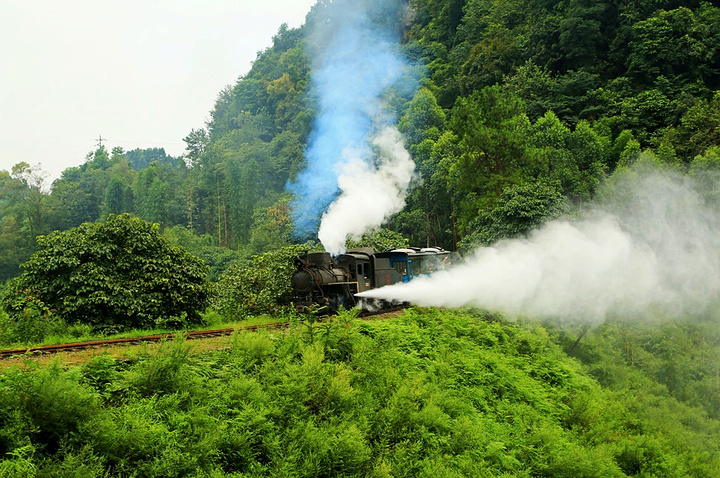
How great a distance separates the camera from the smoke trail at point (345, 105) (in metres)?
34.2

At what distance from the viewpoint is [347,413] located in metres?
10.1

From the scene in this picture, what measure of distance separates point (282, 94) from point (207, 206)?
72.3ft

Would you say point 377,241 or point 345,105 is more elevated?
point 345,105

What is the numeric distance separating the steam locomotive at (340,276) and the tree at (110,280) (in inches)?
139

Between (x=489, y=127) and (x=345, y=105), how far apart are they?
15.3m

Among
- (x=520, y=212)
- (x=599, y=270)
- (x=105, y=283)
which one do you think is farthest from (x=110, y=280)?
(x=520, y=212)

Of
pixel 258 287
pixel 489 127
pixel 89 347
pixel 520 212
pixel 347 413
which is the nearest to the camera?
pixel 347 413

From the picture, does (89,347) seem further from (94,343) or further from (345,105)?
(345,105)

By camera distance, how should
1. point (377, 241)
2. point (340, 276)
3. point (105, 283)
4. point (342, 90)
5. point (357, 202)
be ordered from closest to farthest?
point (105, 283) → point (340, 276) → point (357, 202) → point (377, 241) → point (342, 90)

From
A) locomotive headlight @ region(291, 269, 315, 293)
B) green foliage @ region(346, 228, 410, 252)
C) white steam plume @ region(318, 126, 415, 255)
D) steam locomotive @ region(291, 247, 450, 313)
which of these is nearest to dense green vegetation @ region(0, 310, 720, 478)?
steam locomotive @ region(291, 247, 450, 313)

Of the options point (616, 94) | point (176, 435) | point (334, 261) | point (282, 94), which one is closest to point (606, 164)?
point (616, 94)

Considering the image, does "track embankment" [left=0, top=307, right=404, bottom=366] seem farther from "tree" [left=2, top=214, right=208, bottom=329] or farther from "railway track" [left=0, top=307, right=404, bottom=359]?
"tree" [left=2, top=214, right=208, bottom=329]

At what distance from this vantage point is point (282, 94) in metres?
93.2

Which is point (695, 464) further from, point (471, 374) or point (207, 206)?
point (207, 206)
